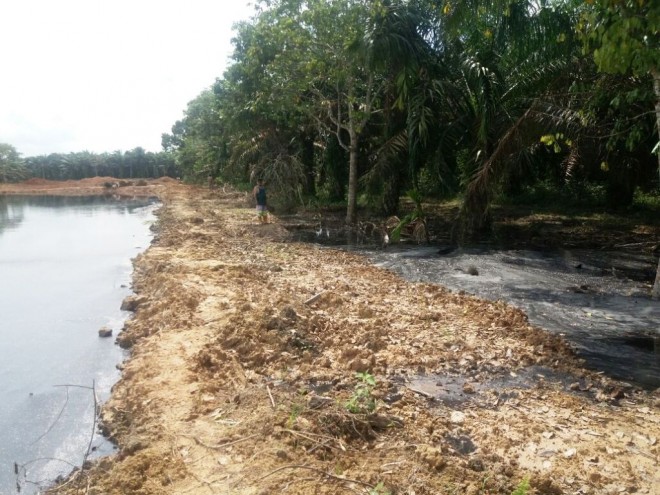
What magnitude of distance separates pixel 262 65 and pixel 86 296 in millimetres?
10289

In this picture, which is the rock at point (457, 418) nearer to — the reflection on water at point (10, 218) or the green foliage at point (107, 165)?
the reflection on water at point (10, 218)

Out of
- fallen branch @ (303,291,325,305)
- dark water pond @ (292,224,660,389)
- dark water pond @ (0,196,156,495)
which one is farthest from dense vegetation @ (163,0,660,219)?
dark water pond @ (0,196,156,495)

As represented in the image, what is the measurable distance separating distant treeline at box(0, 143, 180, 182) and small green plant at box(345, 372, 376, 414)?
58.7 meters

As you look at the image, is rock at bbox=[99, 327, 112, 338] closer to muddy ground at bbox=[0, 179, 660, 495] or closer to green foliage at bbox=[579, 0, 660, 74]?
muddy ground at bbox=[0, 179, 660, 495]

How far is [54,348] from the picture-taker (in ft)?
22.7

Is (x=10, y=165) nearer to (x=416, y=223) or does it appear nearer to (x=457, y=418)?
(x=416, y=223)

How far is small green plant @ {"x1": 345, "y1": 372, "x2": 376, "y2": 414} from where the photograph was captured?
3.95 meters

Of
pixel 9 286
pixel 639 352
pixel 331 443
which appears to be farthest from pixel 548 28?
pixel 9 286

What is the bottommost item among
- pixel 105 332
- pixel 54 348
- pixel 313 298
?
pixel 54 348

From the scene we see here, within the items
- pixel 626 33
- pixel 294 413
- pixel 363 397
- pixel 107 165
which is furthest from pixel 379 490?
pixel 107 165

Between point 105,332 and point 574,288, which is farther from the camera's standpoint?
point 574,288

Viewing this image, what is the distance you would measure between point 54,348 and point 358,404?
4.77 metres

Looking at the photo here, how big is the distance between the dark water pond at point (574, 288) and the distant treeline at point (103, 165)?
53155mm

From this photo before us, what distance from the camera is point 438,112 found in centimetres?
1387
